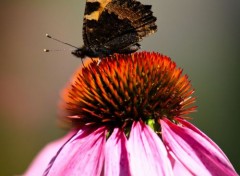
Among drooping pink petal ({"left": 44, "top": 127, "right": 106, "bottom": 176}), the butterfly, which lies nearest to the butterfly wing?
the butterfly

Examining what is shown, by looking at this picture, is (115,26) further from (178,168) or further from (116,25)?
(178,168)

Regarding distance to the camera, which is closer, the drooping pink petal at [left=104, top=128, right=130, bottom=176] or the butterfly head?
the drooping pink petal at [left=104, top=128, right=130, bottom=176]

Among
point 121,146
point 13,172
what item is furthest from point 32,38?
point 121,146


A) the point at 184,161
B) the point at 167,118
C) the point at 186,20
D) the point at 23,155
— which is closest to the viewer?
the point at 184,161

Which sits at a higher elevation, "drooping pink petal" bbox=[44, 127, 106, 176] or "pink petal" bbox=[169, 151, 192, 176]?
"drooping pink petal" bbox=[44, 127, 106, 176]

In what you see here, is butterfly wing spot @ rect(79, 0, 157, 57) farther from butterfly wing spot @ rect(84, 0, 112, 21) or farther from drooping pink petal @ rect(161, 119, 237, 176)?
drooping pink petal @ rect(161, 119, 237, 176)

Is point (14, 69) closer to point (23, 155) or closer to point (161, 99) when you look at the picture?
point (23, 155)
